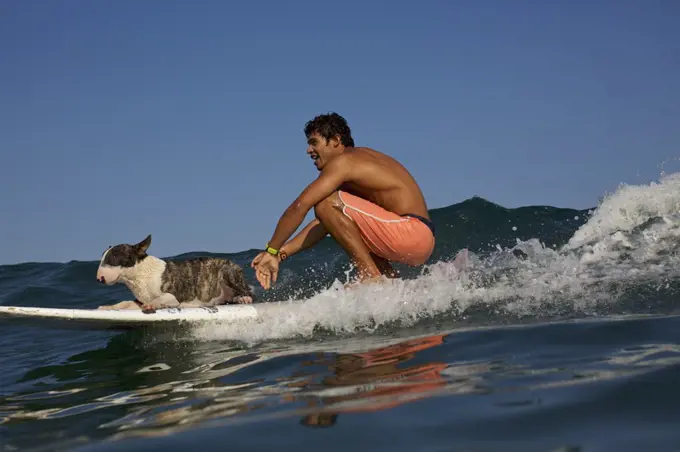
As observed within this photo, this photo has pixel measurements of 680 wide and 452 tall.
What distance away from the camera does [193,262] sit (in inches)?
278

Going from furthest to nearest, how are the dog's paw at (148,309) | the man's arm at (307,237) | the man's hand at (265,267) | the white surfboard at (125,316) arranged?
the man's arm at (307,237) → the man's hand at (265,267) → the dog's paw at (148,309) → the white surfboard at (125,316)

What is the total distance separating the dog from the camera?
6.49 meters

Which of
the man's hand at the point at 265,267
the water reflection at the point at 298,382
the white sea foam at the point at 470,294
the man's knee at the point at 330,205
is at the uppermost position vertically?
the man's knee at the point at 330,205

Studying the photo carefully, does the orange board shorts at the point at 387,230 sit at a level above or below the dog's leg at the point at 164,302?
above

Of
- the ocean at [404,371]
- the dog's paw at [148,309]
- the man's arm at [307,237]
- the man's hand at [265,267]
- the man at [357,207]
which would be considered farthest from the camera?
the man's arm at [307,237]

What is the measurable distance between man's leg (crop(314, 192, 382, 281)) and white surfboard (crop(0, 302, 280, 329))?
3.06 feet

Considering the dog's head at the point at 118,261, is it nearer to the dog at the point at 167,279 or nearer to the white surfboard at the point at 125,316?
the dog at the point at 167,279

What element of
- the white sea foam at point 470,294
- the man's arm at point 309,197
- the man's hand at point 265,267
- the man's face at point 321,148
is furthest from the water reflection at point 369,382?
the man's face at point 321,148

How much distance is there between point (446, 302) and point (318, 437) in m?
3.72

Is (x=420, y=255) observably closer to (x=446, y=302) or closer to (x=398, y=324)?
(x=446, y=302)

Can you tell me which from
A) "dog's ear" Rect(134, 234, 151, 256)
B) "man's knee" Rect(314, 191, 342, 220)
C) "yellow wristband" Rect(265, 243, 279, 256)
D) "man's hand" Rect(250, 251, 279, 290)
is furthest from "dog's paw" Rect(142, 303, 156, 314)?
"man's knee" Rect(314, 191, 342, 220)

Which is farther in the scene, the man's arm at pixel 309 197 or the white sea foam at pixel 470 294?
the man's arm at pixel 309 197

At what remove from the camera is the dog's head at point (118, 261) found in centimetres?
644

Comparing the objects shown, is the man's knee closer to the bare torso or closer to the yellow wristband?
Result: the bare torso
